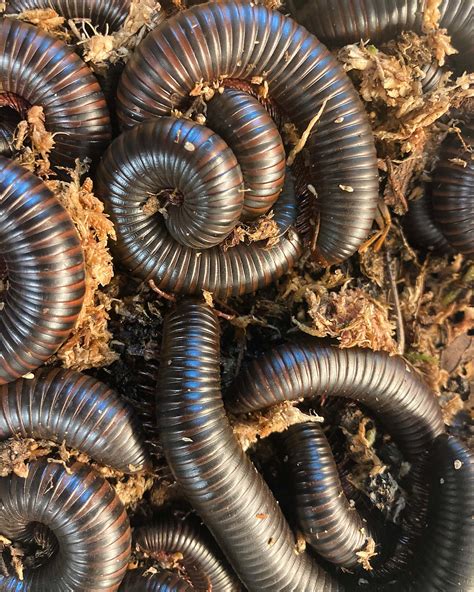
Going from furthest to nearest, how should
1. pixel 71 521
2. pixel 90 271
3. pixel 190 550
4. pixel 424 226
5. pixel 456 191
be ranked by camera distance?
pixel 424 226
pixel 456 191
pixel 190 550
pixel 90 271
pixel 71 521

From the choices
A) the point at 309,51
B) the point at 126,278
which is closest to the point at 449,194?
the point at 309,51

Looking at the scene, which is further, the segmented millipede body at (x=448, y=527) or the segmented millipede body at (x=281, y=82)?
the segmented millipede body at (x=448, y=527)

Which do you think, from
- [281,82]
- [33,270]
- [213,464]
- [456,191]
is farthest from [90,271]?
[456,191]

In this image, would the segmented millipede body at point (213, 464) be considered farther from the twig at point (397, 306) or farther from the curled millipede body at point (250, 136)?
the twig at point (397, 306)

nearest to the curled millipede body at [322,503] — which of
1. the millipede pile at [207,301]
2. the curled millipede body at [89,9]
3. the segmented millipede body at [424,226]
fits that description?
the millipede pile at [207,301]

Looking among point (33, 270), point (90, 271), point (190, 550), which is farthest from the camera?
point (190, 550)

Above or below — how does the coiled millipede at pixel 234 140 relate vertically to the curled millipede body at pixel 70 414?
above

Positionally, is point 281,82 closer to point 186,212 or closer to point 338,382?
point 186,212
